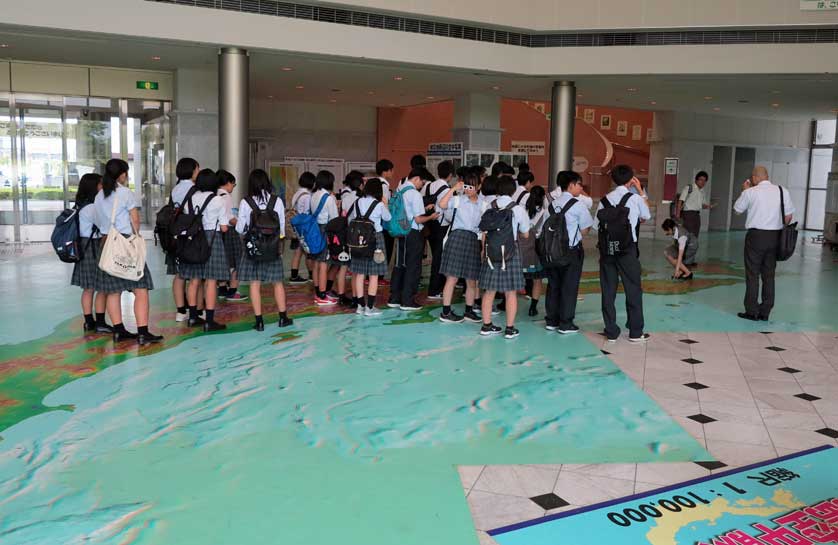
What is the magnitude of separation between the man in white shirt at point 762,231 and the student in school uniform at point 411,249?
3350 mm

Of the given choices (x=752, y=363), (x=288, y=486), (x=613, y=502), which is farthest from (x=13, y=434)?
(x=752, y=363)

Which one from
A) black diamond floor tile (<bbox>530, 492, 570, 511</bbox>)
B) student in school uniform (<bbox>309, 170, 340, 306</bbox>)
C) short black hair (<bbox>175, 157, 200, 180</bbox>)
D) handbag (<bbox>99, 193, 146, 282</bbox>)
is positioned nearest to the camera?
black diamond floor tile (<bbox>530, 492, 570, 511</bbox>)

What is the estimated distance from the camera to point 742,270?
12031 millimetres

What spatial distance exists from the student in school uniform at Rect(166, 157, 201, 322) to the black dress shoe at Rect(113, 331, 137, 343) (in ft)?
2.20

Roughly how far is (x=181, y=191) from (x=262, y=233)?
1.00 metres

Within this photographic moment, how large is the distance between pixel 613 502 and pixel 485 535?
2.36 ft

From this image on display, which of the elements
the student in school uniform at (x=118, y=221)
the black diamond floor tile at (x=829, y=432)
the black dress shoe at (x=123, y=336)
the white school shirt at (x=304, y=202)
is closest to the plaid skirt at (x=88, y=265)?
the student in school uniform at (x=118, y=221)

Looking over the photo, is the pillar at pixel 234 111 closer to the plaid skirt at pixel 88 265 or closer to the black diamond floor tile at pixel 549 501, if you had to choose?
the plaid skirt at pixel 88 265

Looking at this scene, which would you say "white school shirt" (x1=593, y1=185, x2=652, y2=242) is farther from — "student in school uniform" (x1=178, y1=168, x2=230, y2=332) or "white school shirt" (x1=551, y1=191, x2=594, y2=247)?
"student in school uniform" (x1=178, y1=168, x2=230, y2=332)

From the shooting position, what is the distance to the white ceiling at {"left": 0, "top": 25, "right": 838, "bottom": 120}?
439 inches

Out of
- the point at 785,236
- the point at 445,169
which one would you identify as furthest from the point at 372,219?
the point at 785,236

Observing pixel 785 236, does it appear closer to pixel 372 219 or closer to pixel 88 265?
pixel 372 219

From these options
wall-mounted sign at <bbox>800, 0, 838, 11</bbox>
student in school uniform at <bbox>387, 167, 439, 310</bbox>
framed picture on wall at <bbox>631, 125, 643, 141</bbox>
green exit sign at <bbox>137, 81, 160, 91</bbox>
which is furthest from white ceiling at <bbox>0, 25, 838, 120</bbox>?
student in school uniform at <bbox>387, 167, 439, 310</bbox>

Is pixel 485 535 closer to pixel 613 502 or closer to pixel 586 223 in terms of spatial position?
pixel 613 502
